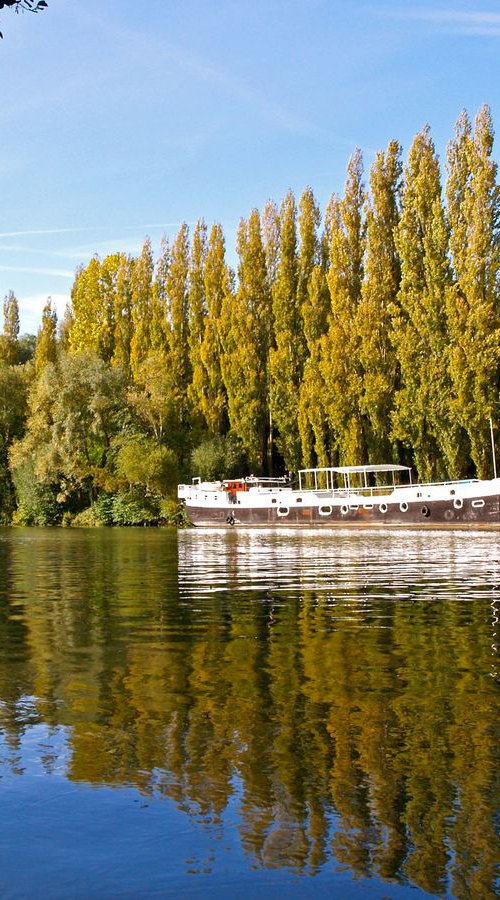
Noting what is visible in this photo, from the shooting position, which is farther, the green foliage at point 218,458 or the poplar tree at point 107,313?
the poplar tree at point 107,313

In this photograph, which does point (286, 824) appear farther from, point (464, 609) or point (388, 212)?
point (388, 212)

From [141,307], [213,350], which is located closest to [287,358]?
[213,350]

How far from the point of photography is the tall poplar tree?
6359cm

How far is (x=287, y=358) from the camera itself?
6372cm

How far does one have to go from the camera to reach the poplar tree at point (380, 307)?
5641cm

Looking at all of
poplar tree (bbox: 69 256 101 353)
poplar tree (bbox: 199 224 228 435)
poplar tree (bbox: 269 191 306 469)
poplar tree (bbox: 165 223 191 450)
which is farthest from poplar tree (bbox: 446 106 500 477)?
poplar tree (bbox: 69 256 101 353)

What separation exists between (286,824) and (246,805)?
392 mm

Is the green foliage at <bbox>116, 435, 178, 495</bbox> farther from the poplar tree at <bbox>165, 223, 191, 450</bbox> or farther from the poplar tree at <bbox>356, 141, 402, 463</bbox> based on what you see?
the poplar tree at <bbox>356, 141, 402, 463</bbox>

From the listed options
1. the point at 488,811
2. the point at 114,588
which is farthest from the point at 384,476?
the point at 488,811

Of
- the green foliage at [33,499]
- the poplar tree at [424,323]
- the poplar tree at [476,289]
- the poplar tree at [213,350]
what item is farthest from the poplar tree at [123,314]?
the poplar tree at [476,289]

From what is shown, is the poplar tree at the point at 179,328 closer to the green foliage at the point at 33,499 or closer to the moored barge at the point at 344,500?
the moored barge at the point at 344,500

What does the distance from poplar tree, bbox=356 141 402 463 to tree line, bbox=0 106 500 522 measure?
0.09 metres

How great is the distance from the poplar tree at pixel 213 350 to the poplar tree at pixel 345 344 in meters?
10.1

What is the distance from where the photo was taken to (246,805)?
5.74 metres
